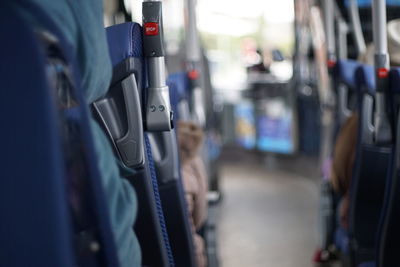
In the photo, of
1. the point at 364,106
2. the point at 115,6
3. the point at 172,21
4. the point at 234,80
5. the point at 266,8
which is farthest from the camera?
the point at 234,80

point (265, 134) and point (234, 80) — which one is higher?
point (234, 80)

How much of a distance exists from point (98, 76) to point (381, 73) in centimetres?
137

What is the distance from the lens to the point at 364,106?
234 cm

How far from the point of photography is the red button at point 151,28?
1474 millimetres

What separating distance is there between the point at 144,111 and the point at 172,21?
515cm

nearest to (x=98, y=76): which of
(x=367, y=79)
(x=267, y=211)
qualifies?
(x=367, y=79)

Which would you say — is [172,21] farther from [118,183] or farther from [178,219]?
[118,183]

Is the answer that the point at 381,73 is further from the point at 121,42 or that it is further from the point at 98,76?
the point at 98,76

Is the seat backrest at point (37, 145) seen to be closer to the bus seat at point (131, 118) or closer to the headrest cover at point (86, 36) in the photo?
the headrest cover at point (86, 36)

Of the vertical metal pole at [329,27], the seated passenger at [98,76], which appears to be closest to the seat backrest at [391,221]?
the seated passenger at [98,76]

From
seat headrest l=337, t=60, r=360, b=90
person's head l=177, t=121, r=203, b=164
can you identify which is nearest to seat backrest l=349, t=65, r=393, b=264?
seat headrest l=337, t=60, r=360, b=90

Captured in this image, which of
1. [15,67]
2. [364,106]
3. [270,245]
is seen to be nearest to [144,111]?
[15,67]

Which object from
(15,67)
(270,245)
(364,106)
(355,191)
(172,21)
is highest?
(172,21)

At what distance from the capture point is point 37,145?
26.5 inches
